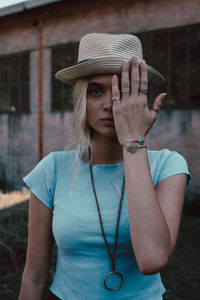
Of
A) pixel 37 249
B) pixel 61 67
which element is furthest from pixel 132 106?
pixel 61 67

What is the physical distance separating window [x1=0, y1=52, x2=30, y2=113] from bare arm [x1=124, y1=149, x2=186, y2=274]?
7.74m

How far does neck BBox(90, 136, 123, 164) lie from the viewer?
1.68 metres

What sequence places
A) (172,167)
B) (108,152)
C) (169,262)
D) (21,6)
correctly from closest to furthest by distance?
(172,167)
(108,152)
(169,262)
(21,6)

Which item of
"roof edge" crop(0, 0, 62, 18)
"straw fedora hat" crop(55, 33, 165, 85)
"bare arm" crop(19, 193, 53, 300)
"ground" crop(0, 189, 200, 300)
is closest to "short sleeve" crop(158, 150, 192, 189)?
"straw fedora hat" crop(55, 33, 165, 85)

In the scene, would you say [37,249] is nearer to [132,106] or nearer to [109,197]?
[109,197]

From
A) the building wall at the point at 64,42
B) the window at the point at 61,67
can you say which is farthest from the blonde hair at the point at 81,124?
the window at the point at 61,67

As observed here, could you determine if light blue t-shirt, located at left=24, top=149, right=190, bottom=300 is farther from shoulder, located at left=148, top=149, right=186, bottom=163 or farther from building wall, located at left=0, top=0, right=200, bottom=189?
building wall, located at left=0, top=0, right=200, bottom=189

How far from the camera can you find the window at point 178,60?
6.25 m

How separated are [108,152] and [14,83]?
7.98 m

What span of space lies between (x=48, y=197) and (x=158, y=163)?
578mm

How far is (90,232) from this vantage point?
4.66ft

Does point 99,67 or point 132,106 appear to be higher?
point 99,67

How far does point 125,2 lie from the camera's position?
6.92 metres

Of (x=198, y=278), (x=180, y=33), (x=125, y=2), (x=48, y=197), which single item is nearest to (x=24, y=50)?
(x=125, y=2)
